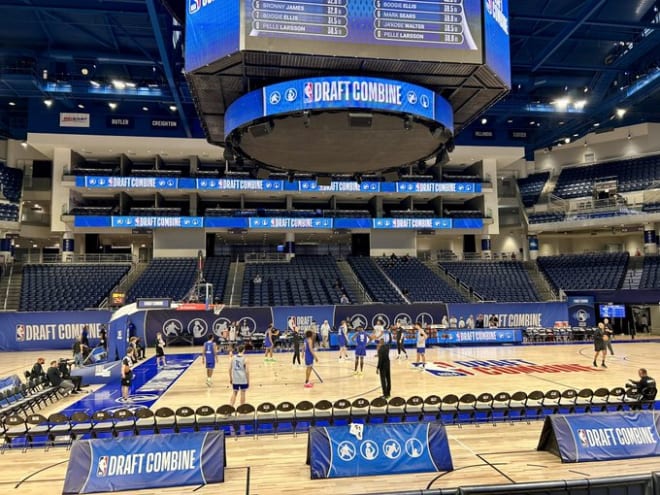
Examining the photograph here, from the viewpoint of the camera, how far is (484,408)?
10.3m

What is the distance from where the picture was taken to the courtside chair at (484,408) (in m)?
9.95

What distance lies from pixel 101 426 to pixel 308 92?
7.52 m

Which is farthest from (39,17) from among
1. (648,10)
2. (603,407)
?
(648,10)

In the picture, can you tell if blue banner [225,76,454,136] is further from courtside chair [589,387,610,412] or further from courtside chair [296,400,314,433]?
courtside chair [589,387,610,412]

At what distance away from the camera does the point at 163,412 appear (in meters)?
8.93

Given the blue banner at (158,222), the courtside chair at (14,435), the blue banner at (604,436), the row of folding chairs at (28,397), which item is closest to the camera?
the blue banner at (604,436)

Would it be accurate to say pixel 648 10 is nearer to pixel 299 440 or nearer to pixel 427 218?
pixel 427 218

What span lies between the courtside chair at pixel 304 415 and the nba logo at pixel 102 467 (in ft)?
12.3

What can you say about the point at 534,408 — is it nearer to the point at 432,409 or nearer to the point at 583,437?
the point at 432,409

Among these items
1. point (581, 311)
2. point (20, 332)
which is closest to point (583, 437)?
point (581, 311)

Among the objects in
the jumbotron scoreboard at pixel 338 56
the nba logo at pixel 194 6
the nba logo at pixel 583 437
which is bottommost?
the nba logo at pixel 583 437

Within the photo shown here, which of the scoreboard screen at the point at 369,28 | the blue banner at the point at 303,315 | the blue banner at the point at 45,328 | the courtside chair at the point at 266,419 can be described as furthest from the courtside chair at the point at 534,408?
the blue banner at the point at 45,328

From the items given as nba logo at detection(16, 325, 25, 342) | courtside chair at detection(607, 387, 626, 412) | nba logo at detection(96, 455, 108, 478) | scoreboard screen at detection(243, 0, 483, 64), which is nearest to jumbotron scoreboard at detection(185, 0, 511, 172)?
scoreboard screen at detection(243, 0, 483, 64)

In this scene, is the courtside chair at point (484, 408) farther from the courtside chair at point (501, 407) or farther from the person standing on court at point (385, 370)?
the person standing on court at point (385, 370)
